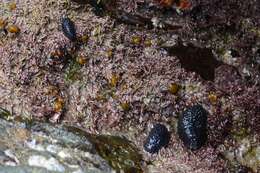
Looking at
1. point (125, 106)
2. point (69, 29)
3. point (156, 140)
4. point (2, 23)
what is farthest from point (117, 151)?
point (2, 23)

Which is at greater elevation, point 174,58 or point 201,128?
point 174,58

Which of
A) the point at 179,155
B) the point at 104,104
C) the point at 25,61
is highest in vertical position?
the point at 25,61

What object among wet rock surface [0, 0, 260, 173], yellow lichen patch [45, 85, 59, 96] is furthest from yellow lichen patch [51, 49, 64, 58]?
yellow lichen patch [45, 85, 59, 96]

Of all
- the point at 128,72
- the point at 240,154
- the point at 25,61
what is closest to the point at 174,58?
the point at 128,72

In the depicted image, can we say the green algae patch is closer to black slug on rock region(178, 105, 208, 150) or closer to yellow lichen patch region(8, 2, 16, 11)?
black slug on rock region(178, 105, 208, 150)

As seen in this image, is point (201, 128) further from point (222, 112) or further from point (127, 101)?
point (127, 101)
